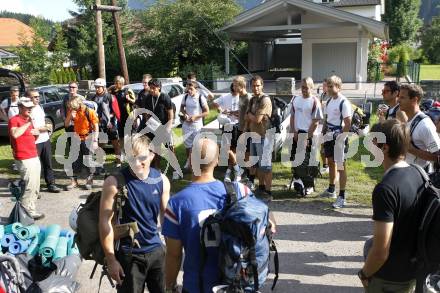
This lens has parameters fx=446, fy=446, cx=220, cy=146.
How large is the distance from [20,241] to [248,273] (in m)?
3.14

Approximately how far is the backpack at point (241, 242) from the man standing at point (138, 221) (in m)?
0.75

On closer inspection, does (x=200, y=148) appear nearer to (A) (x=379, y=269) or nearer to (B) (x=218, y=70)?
(A) (x=379, y=269)

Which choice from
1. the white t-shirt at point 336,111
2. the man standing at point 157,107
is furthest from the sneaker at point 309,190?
the man standing at point 157,107

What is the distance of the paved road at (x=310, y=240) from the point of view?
15.2 feet

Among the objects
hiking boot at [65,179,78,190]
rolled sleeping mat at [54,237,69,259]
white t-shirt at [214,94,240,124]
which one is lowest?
hiking boot at [65,179,78,190]

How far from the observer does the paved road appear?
4629mm

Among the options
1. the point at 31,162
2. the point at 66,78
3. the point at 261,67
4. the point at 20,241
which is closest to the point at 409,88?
the point at 20,241

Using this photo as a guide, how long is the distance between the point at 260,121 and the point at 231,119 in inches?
60.4

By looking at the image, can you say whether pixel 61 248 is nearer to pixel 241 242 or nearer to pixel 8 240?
pixel 8 240

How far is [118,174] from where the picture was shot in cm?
313

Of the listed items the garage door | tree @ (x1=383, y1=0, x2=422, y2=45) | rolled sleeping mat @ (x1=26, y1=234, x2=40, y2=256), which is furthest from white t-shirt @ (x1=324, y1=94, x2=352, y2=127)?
tree @ (x1=383, y1=0, x2=422, y2=45)

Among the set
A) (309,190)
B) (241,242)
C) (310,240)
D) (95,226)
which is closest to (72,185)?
(309,190)

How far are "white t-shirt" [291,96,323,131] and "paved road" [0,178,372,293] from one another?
1.26 metres

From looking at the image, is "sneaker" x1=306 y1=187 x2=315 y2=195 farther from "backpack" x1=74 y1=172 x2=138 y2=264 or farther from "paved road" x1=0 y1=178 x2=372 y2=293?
"backpack" x1=74 y1=172 x2=138 y2=264
